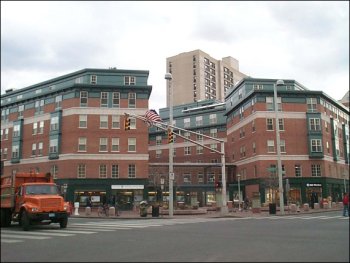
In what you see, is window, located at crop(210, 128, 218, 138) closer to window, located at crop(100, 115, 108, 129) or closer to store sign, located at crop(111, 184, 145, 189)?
store sign, located at crop(111, 184, 145, 189)

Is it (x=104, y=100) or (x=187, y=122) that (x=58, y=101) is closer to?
(x=104, y=100)

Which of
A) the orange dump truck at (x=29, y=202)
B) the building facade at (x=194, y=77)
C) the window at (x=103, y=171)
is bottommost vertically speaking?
the orange dump truck at (x=29, y=202)

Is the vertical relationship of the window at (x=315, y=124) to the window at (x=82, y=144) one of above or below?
above

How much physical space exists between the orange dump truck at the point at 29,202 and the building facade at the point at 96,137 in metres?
33.3

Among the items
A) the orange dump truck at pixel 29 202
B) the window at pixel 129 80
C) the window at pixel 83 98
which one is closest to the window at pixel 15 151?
the window at pixel 83 98

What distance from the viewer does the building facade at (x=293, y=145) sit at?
59156mm

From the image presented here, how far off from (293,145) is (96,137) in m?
28.0

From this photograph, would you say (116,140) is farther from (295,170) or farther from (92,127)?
(295,170)

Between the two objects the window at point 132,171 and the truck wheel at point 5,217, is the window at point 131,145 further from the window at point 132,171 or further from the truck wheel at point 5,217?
the truck wheel at point 5,217

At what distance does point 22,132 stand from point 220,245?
2160 inches

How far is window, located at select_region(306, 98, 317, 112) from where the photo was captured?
203 feet

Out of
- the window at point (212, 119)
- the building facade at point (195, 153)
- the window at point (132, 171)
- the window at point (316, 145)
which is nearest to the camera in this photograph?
the window at point (132, 171)

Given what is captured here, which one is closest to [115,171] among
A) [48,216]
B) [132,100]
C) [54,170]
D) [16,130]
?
[54,170]

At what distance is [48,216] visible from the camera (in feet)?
61.4
